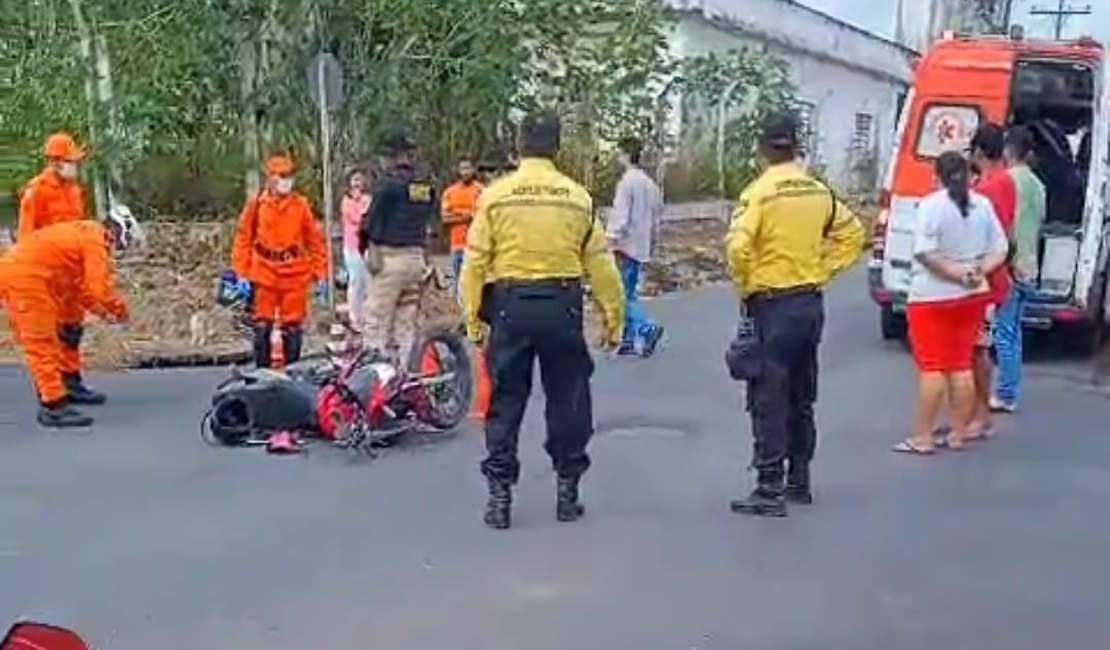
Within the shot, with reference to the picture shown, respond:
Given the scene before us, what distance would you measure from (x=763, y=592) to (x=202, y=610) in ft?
6.70

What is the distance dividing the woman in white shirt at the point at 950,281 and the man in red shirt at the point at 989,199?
38cm

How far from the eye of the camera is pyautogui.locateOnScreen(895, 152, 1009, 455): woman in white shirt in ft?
27.6

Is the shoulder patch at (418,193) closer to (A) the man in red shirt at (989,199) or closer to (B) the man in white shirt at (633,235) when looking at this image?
(B) the man in white shirt at (633,235)

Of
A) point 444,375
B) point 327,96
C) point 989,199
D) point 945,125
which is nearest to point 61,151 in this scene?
point 444,375

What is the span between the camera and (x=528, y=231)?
22.3 feet

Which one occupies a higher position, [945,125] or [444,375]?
[945,125]

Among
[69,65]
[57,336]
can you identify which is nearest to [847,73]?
[69,65]

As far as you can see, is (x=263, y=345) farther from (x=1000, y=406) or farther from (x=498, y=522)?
(x=1000, y=406)

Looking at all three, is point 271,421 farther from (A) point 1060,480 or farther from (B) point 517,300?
(A) point 1060,480

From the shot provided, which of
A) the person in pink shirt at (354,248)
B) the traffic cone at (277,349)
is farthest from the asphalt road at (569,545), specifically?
the person in pink shirt at (354,248)

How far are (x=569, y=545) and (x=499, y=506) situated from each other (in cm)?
44

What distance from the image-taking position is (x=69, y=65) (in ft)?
56.0

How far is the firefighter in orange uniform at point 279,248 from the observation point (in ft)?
33.5

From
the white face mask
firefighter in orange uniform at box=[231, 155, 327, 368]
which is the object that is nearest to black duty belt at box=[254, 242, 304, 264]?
firefighter in orange uniform at box=[231, 155, 327, 368]
